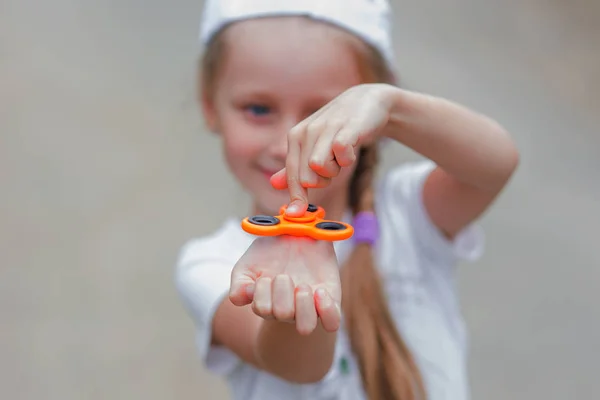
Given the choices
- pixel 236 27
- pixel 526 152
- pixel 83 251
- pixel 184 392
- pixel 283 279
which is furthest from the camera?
pixel 526 152

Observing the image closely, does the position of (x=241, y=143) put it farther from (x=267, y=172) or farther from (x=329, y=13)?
(x=329, y=13)

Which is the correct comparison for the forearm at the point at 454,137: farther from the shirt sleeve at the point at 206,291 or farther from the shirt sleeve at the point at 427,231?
the shirt sleeve at the point at 206,291

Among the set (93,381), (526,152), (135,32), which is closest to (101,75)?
(135,32)

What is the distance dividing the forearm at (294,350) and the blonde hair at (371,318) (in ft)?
0.55

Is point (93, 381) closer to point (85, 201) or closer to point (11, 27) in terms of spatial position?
point (85, 201)

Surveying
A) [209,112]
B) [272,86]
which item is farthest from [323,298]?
[209,112]

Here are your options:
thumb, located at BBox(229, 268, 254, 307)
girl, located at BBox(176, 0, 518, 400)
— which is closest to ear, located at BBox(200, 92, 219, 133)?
girl, located at BBox(176, 0, 518, 400)

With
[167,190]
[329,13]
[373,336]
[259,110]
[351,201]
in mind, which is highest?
[329,13]

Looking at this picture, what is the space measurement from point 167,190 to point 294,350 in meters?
1.04

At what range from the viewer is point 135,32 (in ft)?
5.73

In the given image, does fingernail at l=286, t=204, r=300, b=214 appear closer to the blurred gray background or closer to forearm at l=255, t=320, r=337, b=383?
forearm at l=255, t=320, r=337, b=383

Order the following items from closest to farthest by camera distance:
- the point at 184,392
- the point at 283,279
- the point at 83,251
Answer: the point at 283,279 → the point at 184,392 → the point at 83,251

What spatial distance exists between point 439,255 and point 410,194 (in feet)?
0.24

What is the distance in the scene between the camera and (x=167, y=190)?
1558 millimetres
